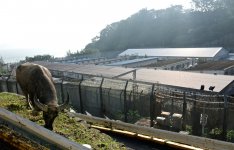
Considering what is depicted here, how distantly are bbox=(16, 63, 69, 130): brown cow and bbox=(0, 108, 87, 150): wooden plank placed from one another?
2.14 metres

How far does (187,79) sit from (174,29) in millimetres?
60818

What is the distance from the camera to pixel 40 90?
347 inches

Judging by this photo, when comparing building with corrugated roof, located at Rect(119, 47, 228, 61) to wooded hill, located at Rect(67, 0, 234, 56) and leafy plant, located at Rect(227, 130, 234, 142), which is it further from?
leafy plant, located at Rect(227, 130, 234, 142)

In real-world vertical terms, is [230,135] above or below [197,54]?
below

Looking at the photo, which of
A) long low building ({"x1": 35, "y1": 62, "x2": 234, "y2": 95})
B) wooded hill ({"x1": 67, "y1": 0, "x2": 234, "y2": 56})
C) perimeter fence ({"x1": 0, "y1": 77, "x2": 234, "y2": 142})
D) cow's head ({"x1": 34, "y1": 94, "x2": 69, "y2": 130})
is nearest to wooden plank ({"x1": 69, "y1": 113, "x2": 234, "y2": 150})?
cow's head ({"x1": 34, "y1": 94, "x2": 69, "y2": 130})

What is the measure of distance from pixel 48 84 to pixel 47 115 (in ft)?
7.21

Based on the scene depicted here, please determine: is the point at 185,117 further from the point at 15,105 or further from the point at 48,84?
the point at 15,105

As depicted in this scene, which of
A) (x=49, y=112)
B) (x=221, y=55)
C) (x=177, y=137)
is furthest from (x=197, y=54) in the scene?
(x=177, y=137)

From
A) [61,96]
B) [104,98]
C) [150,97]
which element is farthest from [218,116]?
[61,96]

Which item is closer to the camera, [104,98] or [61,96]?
[104,98]

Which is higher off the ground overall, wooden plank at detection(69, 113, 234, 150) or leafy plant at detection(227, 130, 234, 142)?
wooden plank at detection(69, 113, 234, 150)

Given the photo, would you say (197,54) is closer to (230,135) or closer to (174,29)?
(174,29)

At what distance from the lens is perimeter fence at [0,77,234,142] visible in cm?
1104

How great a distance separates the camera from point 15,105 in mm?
8812
